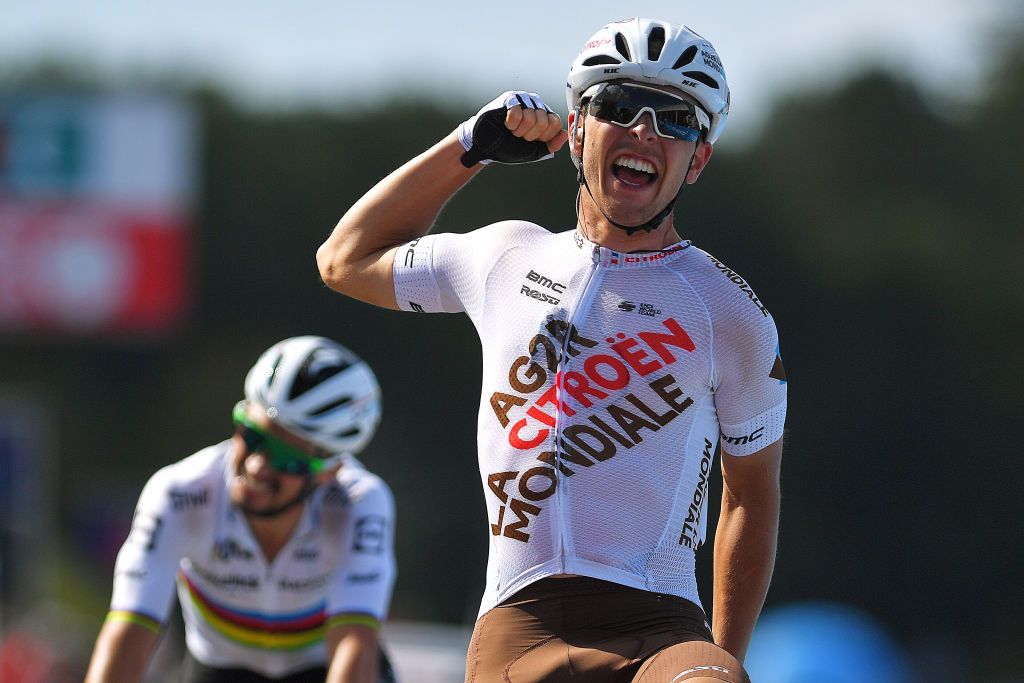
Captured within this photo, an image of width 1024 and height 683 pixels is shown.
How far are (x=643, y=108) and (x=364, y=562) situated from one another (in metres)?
2.72

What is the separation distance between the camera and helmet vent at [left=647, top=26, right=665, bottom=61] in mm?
4977

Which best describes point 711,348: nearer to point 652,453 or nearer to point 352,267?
point 652,453

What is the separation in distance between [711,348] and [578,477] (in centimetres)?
53

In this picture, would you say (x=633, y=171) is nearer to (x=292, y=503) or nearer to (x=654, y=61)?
(x=654, y=61)

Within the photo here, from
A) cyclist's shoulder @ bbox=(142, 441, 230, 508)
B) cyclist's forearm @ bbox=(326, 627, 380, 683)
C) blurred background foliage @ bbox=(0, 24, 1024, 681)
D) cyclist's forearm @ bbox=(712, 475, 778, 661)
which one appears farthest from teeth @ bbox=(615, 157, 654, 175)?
blurred background foliage @ bbox=(0, 24, 1024, 681)

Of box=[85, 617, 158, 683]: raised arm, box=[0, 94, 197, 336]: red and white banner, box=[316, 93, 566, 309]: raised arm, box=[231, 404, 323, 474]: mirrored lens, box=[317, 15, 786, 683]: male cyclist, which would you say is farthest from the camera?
box=[0, 94, 197, 336]: red and white banner

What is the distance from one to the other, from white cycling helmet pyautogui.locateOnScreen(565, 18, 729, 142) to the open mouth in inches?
9.6

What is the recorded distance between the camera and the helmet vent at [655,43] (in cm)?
498

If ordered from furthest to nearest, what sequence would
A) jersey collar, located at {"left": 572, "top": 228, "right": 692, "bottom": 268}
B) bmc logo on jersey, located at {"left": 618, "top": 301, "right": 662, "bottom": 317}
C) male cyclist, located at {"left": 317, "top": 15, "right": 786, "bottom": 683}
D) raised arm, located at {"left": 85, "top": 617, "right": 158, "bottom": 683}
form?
1. raised arm, located at {"left": 85, "top": 617, "right": 158, "bottom": 683}
2. jersey collar, located at {"left": 572, "top": 228, "right": 692, "bottom": 268}
3. bmc logo on jersey, located at {"left": 618, "top": 301, "right": 662, "bottom": 317}
4. male cyclist, located at {"left": 317, "top": 15, "right": 786, "bottom": 683}

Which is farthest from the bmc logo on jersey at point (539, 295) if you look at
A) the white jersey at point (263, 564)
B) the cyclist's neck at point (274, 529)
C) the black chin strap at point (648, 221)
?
the cyclist's neck at point (274, 529)

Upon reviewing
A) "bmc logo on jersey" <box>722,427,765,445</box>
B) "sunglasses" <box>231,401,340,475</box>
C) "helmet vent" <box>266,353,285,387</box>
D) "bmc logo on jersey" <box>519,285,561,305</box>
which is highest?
"bmc logo on jersey" <box>519,285,561,305</box>

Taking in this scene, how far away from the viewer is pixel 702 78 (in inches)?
197

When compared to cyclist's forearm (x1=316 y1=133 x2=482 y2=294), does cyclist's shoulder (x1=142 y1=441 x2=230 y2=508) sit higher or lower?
lower

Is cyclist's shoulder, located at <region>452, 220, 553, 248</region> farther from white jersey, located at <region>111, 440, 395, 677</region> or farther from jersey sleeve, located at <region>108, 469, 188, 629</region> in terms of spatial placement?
white jersey, located at <region>111, 440, 395, 677</region>
